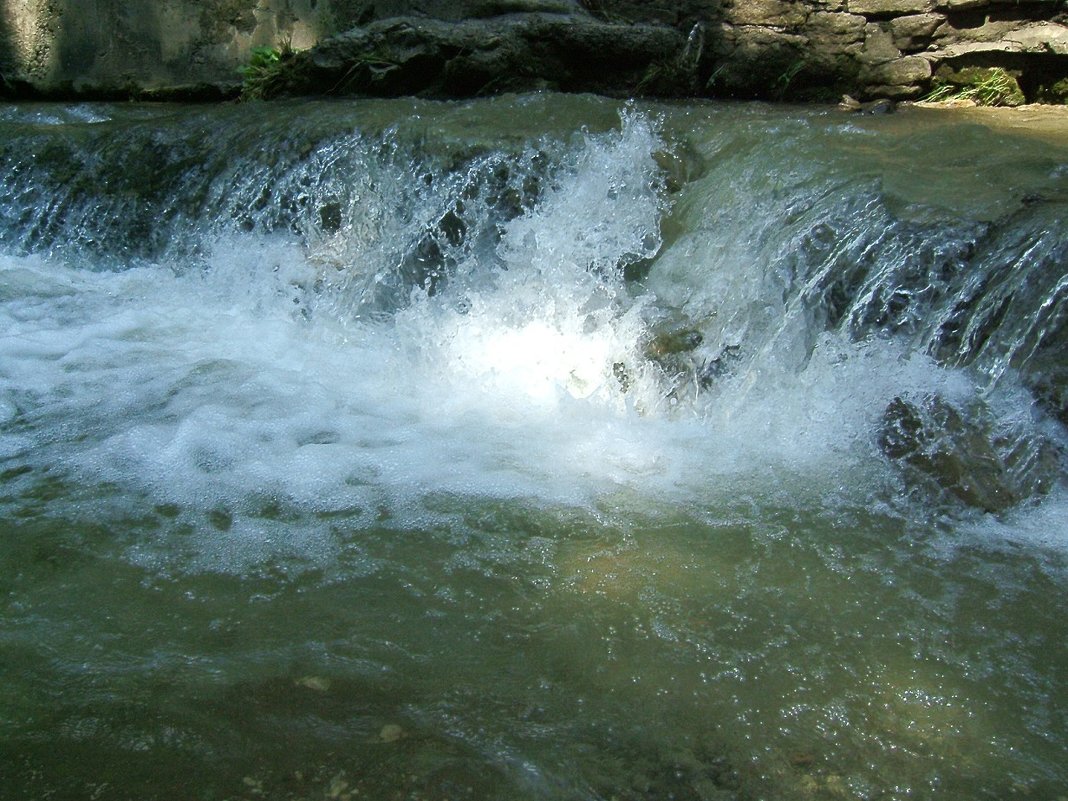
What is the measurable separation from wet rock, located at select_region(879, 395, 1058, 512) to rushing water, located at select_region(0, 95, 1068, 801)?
0.5 inches

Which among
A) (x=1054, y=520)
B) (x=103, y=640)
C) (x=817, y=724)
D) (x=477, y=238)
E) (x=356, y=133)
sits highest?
(x=356, y=133)

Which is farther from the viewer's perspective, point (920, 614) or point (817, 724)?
point (920, 614)

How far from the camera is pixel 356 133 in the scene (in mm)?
5043

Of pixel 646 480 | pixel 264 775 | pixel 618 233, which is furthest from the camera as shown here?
pixel 618 233

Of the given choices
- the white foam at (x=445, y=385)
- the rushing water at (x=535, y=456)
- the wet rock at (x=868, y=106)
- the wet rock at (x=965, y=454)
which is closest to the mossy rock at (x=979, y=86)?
the wet rock at (x=868, y=106)

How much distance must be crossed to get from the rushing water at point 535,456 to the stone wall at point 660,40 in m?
0.72

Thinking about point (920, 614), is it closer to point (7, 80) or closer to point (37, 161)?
point (37, 161)

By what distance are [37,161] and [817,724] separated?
17.5 ft

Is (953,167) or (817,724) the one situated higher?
(953,167)

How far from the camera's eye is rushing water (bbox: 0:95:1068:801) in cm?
196

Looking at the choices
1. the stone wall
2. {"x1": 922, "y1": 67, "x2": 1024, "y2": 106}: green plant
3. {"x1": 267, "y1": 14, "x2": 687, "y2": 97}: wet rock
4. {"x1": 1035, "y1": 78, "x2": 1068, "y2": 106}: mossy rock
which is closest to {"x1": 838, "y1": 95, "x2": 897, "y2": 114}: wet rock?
the stone wall

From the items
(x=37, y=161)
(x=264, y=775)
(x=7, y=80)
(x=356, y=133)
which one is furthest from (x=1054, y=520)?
(x=7, y=80)

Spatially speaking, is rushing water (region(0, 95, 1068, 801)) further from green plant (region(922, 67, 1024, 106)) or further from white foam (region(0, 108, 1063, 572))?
green plant (region(922, 67, 1024, 106))

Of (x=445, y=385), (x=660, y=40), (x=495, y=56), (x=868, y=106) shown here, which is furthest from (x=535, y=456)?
(x=660, y=40)
